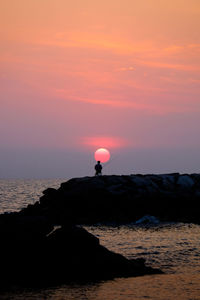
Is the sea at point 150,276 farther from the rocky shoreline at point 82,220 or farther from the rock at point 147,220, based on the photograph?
the rock at point 147,220

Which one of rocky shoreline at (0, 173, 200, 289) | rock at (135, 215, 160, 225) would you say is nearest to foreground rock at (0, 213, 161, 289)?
rocky shoreline at (0, 173, 200, 289)

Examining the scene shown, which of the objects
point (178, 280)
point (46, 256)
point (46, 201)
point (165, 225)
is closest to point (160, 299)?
point (178, 280)

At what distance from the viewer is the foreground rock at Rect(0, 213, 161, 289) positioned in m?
17.6

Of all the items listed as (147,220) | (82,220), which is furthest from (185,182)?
(82,220)

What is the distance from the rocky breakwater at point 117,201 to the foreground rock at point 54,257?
19337 mm

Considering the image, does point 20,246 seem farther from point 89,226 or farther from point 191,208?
point 191,208

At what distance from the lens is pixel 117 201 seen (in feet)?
133

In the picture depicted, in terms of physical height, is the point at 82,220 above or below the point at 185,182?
below

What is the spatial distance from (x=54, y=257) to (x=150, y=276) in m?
3.96

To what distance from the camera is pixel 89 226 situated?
3566 cm

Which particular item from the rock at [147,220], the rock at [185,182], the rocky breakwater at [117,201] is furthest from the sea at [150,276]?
the rock at [185,182]

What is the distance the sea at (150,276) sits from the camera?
50.0ft

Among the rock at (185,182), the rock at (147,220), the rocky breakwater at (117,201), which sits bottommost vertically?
the rock at (147,220)

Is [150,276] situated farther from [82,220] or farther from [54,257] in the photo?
[82,220]
